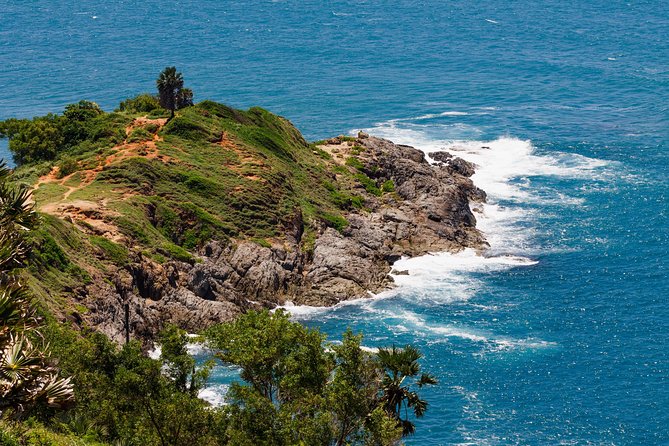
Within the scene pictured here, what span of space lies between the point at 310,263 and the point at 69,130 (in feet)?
95.9

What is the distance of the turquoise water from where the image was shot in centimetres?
6438

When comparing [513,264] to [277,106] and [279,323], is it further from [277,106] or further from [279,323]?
[277,106]

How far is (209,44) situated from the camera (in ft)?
584

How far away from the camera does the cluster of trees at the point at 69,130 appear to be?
90.0 metres

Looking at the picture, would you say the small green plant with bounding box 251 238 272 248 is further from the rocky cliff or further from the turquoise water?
the turquoise water

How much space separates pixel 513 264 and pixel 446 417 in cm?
Answer: 2801

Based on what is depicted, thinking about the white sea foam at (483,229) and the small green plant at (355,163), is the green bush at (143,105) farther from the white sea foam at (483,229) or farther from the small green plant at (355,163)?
the white sea foam at (483,229)

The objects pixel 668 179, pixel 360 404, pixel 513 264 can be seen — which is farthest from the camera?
pixel 668 179

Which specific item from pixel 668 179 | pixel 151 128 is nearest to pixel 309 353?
pixel 151 128

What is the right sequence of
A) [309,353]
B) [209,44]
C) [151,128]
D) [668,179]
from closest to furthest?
Result: [309,353] < [151,128] < [668,179] < [209,44]

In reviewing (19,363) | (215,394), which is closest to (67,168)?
(215,394)

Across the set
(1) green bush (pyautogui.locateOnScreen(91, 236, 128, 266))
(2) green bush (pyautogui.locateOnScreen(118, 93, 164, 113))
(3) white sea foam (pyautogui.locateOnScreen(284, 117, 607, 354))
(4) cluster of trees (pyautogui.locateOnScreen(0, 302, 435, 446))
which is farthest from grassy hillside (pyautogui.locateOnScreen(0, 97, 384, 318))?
(4) cluster of trees (pyautogui.locateOnScreen(0, 302, 435, 446))

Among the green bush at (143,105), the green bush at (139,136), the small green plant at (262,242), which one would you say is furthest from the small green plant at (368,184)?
the green bush at (139,136)

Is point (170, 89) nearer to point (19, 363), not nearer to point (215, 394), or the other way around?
point (215, 394)
